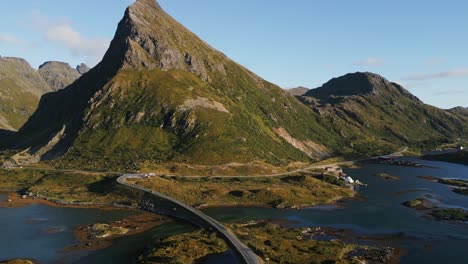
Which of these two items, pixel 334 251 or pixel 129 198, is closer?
pixel 334 251

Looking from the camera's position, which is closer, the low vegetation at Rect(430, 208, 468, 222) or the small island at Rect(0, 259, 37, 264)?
the small island at Rect(0, 259, 37, 264)

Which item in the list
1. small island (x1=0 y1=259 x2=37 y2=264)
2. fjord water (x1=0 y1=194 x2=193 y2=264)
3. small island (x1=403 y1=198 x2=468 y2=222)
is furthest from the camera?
small island (x1=403 y1=198 x2=468 y2=222)

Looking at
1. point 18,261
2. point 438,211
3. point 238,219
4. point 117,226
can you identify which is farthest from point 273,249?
point 438,211

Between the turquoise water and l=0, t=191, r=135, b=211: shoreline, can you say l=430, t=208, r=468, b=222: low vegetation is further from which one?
l=0, t=191, r=135, b=211: shoreline

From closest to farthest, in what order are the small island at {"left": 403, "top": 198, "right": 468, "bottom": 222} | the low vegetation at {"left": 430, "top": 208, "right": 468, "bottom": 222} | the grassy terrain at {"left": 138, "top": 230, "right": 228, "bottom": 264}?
the grassy terrain at {"left": 138, "top": 230, "right": 228, "bottom": 264}, the low vegetation at {"left": 430, "top": 208, "right": 468, "bottom": 222}, the small island at {"left": 403, "top": 198, "right": 468, "bottom": 222}

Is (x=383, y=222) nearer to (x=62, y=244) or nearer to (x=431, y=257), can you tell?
(x=431, y=257)

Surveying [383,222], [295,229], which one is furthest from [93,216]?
[383,222]

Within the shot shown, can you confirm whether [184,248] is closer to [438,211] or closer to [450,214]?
[450,214]

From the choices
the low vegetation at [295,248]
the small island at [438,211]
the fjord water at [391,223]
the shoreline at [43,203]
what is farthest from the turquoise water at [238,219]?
the low vegetation at [295,248]

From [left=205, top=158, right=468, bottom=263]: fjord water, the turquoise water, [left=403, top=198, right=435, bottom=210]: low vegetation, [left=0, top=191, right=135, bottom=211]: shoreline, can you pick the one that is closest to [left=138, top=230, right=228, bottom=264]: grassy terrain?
the turquoise water
